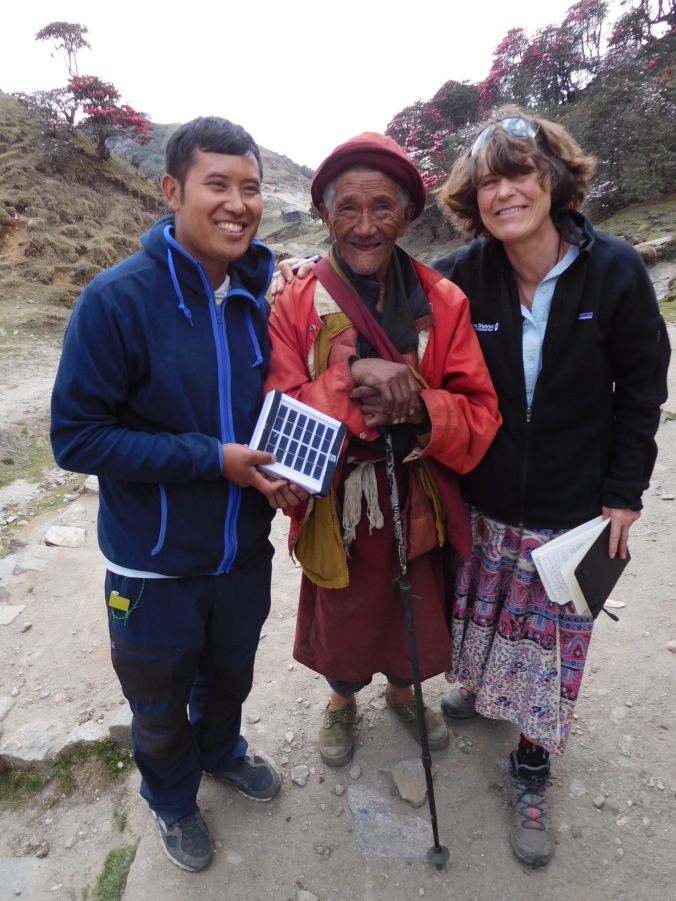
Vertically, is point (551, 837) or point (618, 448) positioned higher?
point (618, 448)

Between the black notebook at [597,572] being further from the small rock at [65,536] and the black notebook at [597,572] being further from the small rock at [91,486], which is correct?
the small rock at [91,486]

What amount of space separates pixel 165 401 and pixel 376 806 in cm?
179

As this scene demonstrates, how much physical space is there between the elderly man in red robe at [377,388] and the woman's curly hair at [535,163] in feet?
0.52

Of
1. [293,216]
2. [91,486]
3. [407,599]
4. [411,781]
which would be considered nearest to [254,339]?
[407,599]

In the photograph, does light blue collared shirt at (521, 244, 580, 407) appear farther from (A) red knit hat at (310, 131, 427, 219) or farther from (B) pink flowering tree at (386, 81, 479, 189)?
(B) pink flowering tree at (386, 81, 479, 189)

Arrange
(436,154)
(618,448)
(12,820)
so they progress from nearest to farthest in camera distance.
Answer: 1. (618,448)
2. (12,820)
3. (436,154)

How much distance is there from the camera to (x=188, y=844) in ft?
6.86

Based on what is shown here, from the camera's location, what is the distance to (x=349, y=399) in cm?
175

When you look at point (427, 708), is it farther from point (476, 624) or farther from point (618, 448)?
point (618, 448)

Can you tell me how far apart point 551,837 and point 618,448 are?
4.68ft

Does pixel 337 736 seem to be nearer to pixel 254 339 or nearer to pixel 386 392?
pixel 386 392

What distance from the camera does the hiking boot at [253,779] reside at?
2.31 metres

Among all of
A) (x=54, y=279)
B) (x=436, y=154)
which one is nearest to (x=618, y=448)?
(x=54, y=279)

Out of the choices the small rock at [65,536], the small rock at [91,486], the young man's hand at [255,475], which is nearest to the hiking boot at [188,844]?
the young man's hand at [255,475]
